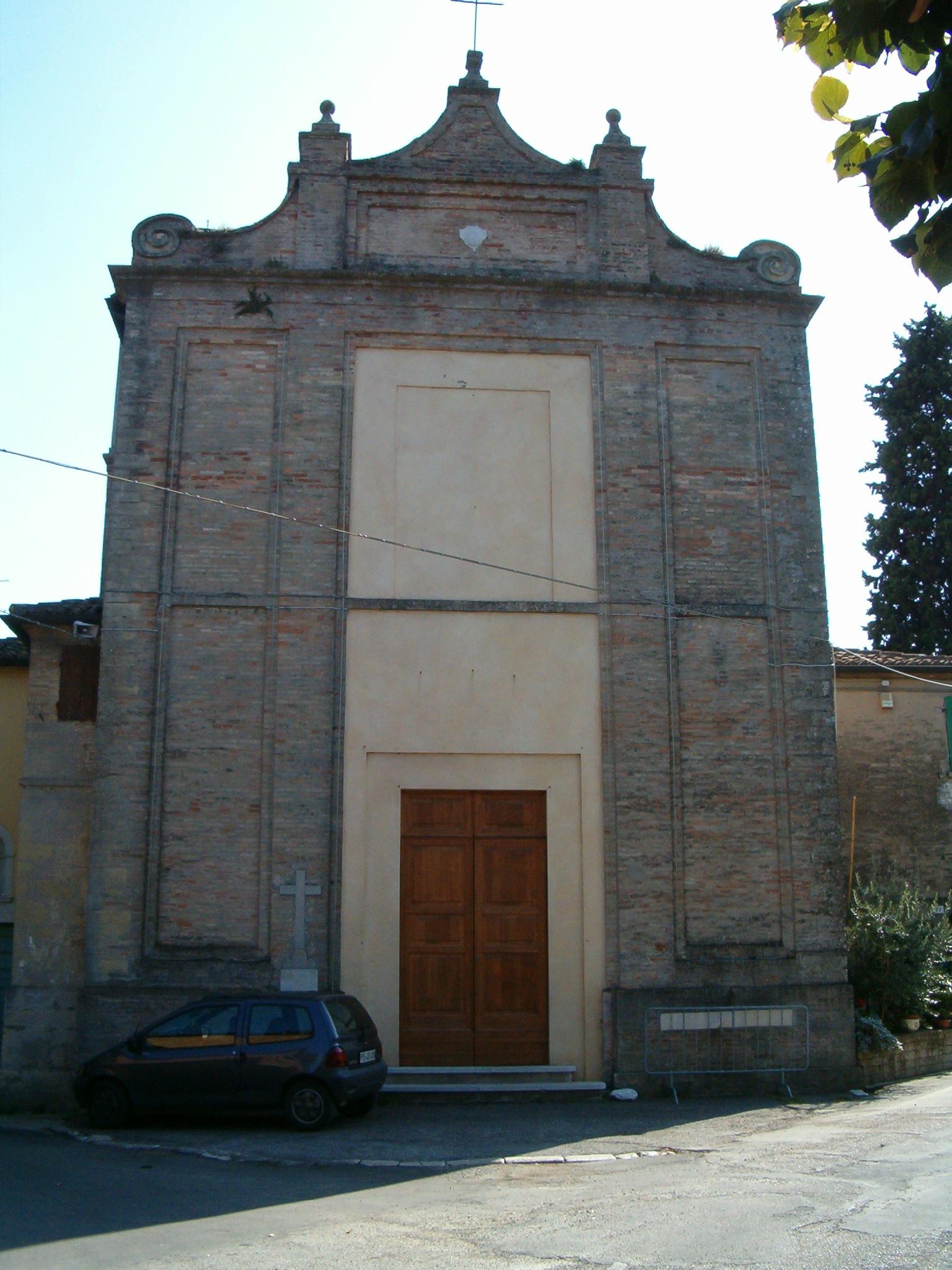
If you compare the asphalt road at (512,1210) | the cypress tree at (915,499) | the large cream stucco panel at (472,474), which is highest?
the cypress tree at (915,499)

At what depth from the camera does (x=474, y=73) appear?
16.0 metres

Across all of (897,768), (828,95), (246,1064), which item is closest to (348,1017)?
(246,1064)

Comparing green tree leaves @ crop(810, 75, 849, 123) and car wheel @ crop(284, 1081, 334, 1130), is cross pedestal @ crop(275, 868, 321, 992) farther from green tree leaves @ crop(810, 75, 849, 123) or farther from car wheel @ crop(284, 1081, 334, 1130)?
green tree leaves @ crop(810, 75, 849, 123)

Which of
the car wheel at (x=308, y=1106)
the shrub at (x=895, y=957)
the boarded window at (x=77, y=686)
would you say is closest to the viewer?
the car wheel at (x=308, y=1106)

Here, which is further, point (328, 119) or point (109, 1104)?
point (328, 119)

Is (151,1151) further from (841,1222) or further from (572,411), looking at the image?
(572,411)

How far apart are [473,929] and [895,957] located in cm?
529

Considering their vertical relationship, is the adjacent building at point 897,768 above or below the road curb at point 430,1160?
above

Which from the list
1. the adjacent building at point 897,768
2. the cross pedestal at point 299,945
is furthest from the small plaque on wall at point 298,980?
the adjacent building at point 897,768

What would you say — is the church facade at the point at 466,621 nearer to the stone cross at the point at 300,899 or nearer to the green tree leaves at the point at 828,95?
the stone cross at the point at 300,899

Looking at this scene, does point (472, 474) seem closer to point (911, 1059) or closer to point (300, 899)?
point (300, 899)

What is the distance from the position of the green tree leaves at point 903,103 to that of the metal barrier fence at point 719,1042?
11043mm

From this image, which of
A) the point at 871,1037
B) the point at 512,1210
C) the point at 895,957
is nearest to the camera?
the point at 512,1210

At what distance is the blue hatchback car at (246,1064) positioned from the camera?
11422 millimetres
